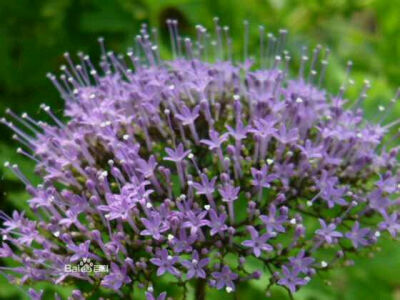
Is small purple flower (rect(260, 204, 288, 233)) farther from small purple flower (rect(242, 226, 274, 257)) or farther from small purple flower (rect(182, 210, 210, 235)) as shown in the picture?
small purple flower (rect(182, 210, 210, 235))

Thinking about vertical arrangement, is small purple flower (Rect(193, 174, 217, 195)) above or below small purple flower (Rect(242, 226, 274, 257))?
above

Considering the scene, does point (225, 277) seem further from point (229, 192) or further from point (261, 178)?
point (261, 178)

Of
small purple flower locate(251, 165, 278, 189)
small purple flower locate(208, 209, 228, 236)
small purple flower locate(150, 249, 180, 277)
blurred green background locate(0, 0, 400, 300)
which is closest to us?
small purple flower locate(150, 249, 180, 277)

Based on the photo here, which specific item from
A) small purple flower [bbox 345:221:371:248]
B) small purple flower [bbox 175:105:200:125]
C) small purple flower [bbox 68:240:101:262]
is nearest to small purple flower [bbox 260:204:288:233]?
small purple flower [bbox 345:221:371:248]

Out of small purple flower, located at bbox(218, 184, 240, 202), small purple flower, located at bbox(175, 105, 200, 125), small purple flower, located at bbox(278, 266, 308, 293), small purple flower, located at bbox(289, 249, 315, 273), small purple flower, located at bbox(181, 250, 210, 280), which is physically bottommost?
small purple flower, located at bbox(278, 266, 308, 293)

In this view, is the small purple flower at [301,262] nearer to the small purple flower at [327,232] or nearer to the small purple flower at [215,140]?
the small purple flower at [327,232]

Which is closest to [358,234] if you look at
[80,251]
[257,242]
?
[257,242]

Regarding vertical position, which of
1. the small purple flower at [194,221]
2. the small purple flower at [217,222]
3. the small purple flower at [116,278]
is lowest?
the small purple flower at [116,278]

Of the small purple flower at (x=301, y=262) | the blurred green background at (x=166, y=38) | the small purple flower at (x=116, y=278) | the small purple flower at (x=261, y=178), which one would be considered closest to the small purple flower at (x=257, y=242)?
the small purple flower at (x=301, y=262)

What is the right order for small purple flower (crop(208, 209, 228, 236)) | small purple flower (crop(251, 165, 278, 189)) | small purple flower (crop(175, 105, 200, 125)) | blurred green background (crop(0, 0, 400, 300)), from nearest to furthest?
1. small purple flower (crop(208, 209, 228, 236))
2. small purple flower (crop(251, 165, 278, 189))
3. small purple flower (crop(175, 105, 200, 125))
4. blurred green background (crop(0, 0, 400, 300))

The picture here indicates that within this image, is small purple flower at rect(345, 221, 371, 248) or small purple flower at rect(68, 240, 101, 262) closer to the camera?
small purple flower at rect(68, 240, 101, 262)
